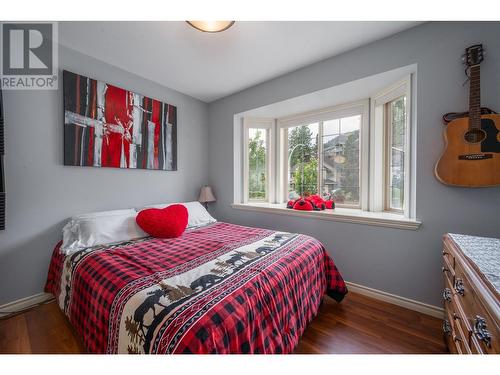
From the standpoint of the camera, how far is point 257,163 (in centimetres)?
329

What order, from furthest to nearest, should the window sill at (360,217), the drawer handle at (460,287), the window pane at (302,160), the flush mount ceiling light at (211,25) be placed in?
the window pane at (302,160) → the window sill at (360,217) → the flush mount ceiling light at (211,25) → the drawer handle at (460,287)

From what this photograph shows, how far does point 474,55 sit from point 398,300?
2.02 m

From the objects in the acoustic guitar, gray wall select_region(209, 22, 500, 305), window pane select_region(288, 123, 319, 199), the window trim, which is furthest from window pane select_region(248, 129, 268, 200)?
the acoustic guitar

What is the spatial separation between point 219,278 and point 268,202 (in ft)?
7.19

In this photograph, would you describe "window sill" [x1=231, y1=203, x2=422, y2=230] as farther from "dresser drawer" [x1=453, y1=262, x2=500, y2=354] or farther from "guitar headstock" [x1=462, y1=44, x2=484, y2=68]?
"guitar headstock" [x1=462, y1=44, x2=484, y2=68]

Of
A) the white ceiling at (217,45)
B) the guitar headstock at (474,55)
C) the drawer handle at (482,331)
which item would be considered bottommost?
the drawer handle at (482,331)

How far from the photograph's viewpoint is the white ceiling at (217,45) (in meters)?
1.70

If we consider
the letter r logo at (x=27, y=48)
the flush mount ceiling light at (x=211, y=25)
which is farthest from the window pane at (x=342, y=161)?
the letter r logo at (x=27, y=48)

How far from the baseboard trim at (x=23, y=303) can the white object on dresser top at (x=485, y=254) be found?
3.05 m

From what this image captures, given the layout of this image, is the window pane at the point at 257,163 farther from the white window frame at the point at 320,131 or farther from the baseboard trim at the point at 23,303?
the baseboard trim at the point at 23,303

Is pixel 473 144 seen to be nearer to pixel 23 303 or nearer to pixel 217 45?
pixel 217 45

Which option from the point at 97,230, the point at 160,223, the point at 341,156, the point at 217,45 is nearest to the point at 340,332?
the point at 160,223
